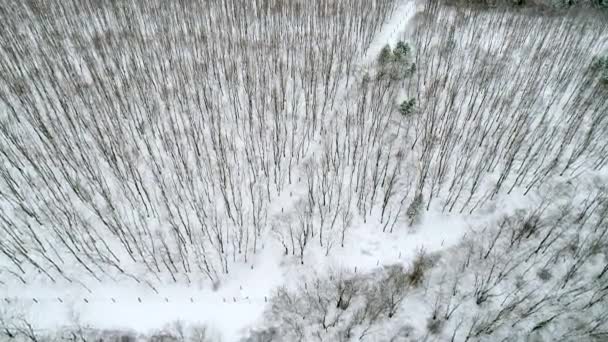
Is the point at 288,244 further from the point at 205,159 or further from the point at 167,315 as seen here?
the point at 205,159

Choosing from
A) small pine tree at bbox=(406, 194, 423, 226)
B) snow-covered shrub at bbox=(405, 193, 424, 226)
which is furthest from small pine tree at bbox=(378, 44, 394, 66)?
small pine tree at bbox=(406, 194, 423, 226)

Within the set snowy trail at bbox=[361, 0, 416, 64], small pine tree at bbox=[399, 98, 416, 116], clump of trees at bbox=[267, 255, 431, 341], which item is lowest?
clump of trees at bbox=[267, 255, 431, 341]

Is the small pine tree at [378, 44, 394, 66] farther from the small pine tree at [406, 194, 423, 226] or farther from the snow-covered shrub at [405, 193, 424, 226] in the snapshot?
the small pine tree at [406, 194, 423, 226]

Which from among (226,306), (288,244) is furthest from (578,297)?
(226,306)

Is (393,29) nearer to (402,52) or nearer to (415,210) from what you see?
(402,52)

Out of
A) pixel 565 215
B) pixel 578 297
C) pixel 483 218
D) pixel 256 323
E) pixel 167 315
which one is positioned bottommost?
pixel 167 315

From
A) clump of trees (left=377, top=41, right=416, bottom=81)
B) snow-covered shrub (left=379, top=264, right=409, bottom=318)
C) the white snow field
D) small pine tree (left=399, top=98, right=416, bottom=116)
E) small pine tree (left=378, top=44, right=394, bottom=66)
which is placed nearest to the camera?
snow-covered shrub (left=379, top=264, right=409, bottom=318)

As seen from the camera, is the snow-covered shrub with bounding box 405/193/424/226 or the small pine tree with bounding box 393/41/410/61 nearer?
the snow-covered shrub with bounding box 405/193/424/226

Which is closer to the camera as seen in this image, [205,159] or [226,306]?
[226,306]

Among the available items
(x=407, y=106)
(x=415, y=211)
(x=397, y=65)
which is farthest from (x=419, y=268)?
(x=397, y=65)
